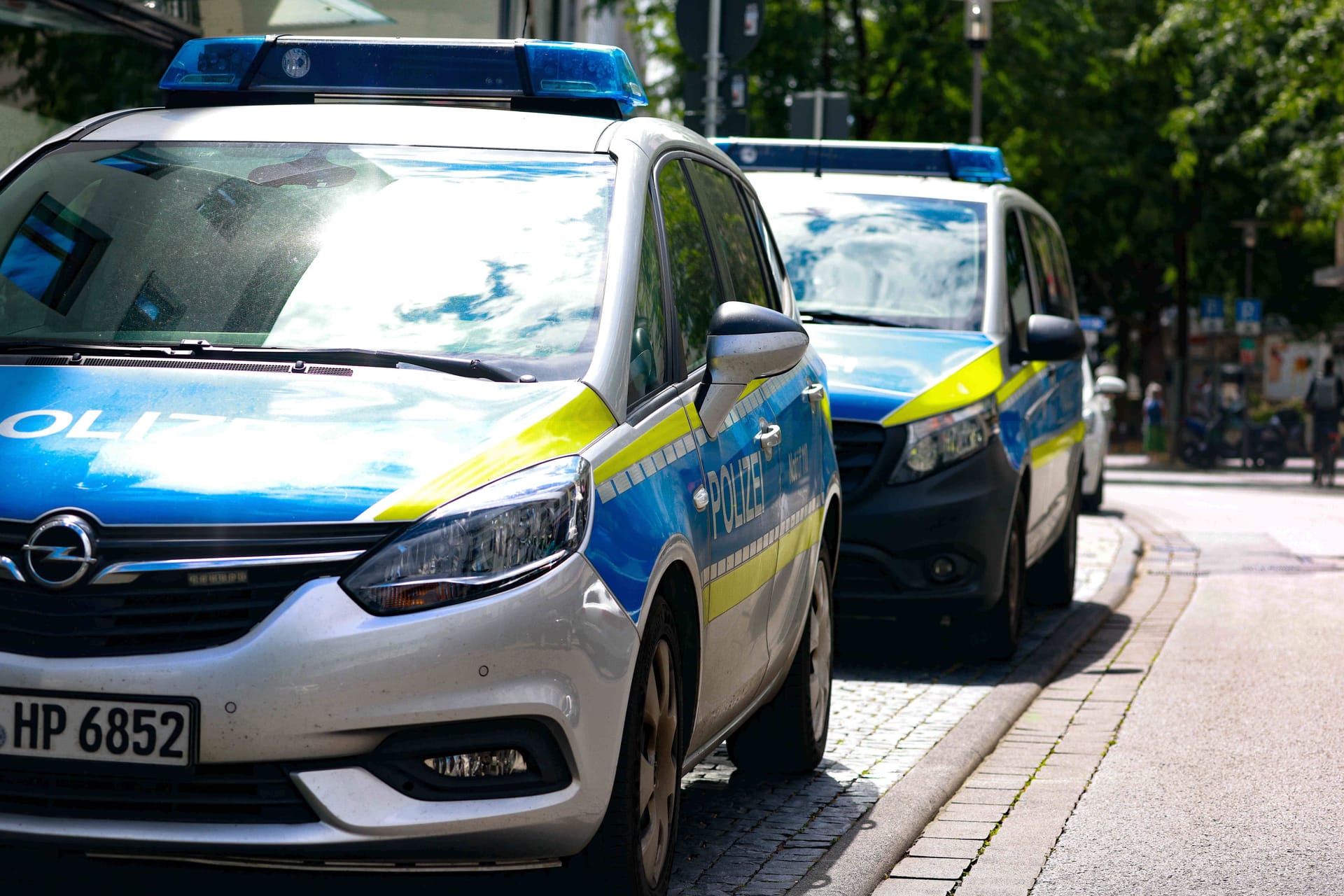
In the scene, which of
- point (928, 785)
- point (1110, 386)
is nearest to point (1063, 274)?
point (1110, 386)

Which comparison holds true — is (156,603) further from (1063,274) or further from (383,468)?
(1063,274)

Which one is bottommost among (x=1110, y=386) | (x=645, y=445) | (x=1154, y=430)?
(x=1154, y=430)

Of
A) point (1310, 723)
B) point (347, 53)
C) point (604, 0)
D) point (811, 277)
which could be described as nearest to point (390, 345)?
point (347, 53)

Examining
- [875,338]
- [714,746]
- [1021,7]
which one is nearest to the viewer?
[714,746]

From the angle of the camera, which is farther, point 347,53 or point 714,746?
point 347,53

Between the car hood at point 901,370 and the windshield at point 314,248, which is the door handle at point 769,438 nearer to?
the windshield at point 314,248

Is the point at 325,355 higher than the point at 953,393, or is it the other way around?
the point at 325,355

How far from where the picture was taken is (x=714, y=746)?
16.5 ft

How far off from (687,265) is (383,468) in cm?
152

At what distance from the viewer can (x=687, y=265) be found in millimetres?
5023

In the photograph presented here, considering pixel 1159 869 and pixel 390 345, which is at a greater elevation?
pixel 390 345

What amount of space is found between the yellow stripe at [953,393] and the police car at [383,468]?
2794 millimetres

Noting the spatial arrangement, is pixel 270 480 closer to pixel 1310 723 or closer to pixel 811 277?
pixel 1310 723

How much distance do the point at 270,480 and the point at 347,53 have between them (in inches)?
86.4
